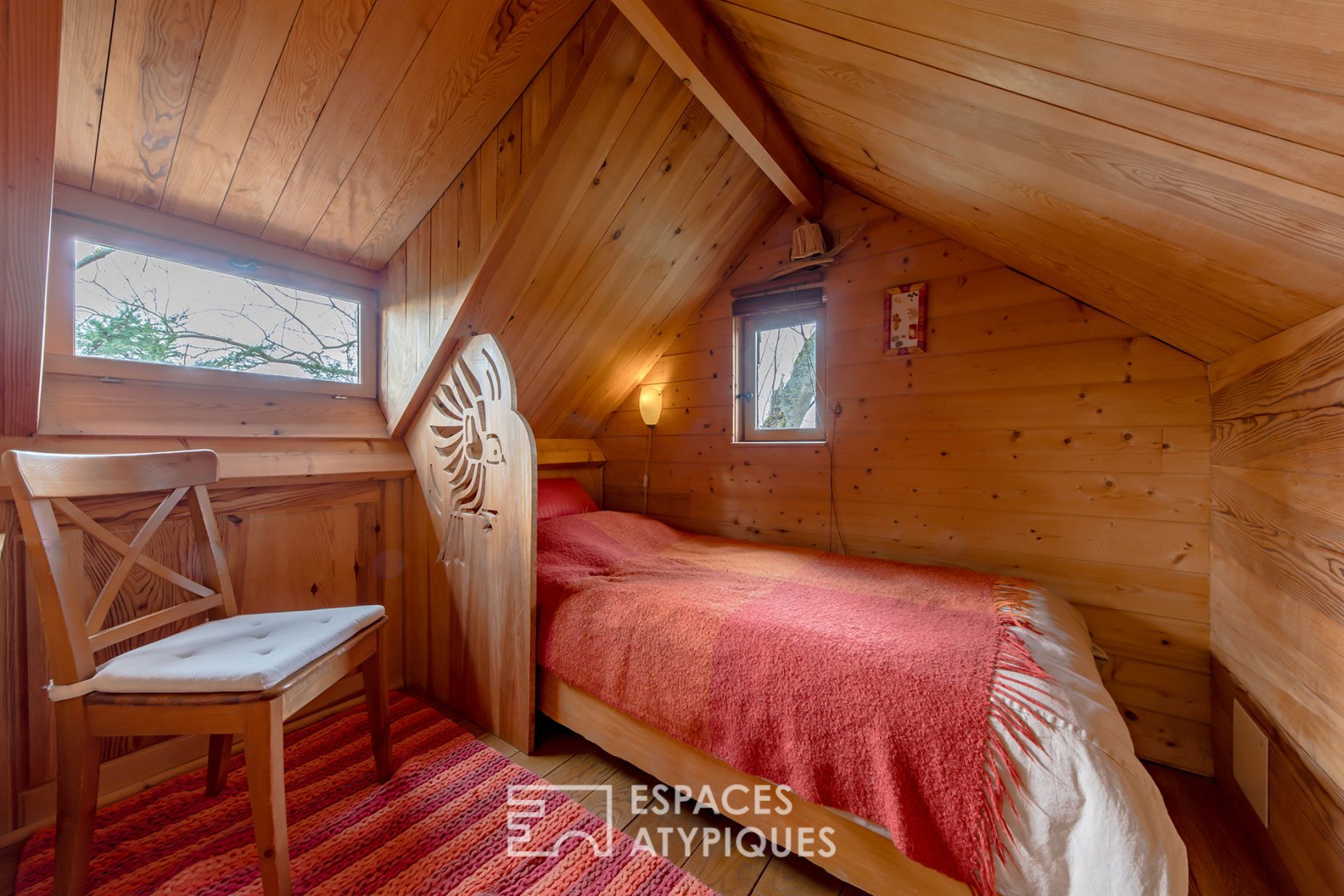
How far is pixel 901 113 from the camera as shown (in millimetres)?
1194

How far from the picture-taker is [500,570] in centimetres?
169

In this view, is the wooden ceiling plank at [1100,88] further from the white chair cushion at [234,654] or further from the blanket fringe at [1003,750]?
the white chair cushion at [234,654]

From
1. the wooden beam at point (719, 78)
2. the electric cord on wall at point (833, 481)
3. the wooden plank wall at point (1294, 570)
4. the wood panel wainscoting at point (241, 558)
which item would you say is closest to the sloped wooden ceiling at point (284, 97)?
the wooden beam at point (719, 78)

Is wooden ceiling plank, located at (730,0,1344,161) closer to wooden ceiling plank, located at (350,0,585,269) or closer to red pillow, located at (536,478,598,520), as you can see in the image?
wooden ceiling plank, located at (350,0,585,269)

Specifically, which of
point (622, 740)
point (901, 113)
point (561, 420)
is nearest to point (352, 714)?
point (622, 740)

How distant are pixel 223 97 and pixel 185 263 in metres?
0.63

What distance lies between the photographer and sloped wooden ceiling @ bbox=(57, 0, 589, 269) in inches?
45.4

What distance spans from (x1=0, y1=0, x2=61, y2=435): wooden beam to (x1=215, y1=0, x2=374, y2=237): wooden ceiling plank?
1.40ft

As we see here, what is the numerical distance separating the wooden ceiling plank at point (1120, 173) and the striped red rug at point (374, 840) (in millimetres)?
1734

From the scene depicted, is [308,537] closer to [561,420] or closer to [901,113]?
[561,420]

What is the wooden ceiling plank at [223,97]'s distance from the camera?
1.17 meters

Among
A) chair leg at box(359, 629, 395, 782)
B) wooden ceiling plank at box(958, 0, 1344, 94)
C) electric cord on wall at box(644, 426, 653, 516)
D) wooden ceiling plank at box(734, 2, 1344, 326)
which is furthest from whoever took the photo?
electric cord on wall at box(644, 426, 653, 516)

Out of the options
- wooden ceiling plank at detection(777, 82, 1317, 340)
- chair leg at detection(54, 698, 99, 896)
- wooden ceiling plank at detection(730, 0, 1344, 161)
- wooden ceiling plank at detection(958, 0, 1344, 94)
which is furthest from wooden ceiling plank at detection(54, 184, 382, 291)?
wooden ceiling plank at detection(958, 0, 1344, 94)

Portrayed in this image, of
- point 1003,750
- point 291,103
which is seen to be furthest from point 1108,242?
point 291,103
